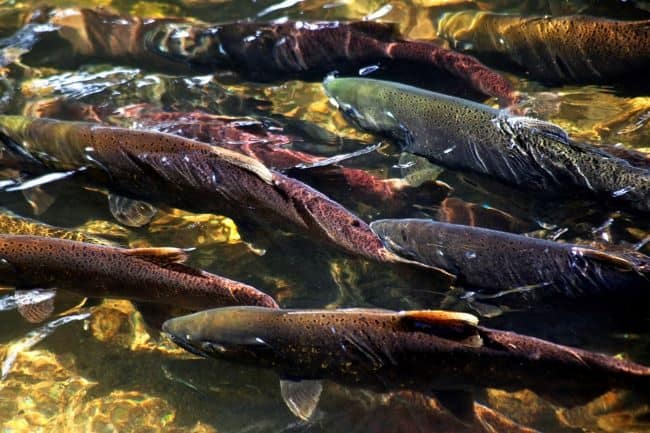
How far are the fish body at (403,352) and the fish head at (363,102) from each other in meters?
1.95

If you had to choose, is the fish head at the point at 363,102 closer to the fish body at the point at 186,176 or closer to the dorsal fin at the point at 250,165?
the fish body at the point at 186,176

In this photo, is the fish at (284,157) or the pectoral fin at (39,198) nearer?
the fish at (284,157)

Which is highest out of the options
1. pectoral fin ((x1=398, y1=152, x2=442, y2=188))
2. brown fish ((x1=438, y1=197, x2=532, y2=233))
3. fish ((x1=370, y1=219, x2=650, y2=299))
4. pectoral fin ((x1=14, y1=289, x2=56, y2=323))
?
pectoral fin ((x1=398, y1=152, x2=442, y2=188))

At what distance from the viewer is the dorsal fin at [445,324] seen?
2465 millimetres

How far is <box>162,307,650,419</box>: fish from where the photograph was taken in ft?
8.24

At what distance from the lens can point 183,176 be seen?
3.41 metres

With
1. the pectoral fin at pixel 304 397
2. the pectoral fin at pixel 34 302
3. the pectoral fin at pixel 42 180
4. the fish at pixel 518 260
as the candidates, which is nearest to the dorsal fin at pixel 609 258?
the fish at pixel 518 260

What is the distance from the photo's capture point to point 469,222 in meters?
3.69

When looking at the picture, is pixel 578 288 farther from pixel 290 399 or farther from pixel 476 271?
pixel 290 399

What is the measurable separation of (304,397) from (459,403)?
76cm

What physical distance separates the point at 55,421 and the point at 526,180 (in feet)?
10.3

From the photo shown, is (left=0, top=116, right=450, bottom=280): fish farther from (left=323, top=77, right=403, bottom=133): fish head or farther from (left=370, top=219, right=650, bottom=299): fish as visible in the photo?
(left=323, top=77, right=403, bottom=133): fish head

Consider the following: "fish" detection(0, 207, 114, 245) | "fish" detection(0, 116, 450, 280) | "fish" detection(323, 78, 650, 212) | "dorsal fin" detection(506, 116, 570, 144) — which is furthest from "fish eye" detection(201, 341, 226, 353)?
"dorsal fin" detection(506, 116, 570, 144)

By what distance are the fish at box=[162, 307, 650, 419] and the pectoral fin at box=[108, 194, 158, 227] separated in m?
1.11
